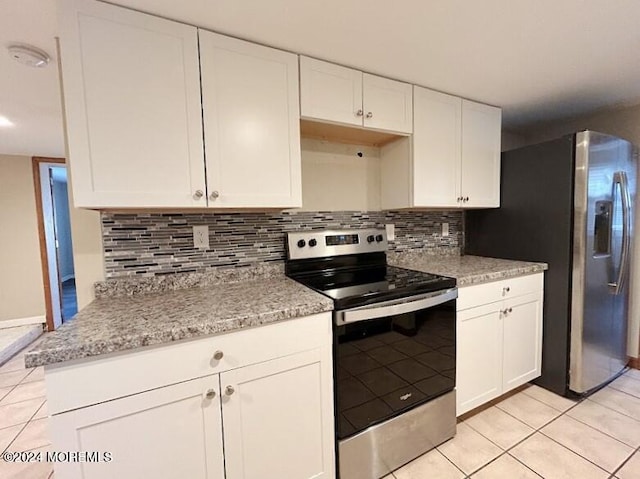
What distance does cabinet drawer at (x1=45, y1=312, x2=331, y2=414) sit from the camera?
84 centimetres

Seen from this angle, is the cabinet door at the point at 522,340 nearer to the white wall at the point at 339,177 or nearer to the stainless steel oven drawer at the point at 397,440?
the stainless steel oven drawer at the point at 397,440

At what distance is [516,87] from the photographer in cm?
183

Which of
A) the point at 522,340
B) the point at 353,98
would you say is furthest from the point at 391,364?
the point at 353,98

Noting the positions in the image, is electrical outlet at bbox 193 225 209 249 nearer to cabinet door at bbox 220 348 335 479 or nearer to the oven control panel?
the oven control panel

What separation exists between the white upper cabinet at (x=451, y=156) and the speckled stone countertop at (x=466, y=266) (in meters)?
0.42

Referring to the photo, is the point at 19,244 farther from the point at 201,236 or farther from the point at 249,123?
the point at 249,123

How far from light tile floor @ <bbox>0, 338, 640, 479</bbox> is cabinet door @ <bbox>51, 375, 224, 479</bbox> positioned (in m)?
0.97

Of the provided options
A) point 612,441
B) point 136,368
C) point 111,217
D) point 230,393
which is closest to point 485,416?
point 612,441

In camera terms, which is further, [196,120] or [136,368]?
[196,120]

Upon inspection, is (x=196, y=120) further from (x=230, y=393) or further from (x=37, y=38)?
(x=230, y=393)

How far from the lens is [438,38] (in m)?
1.32

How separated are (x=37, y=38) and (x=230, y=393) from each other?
5.77 feet

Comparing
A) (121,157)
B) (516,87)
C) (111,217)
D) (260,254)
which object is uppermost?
(516,87)

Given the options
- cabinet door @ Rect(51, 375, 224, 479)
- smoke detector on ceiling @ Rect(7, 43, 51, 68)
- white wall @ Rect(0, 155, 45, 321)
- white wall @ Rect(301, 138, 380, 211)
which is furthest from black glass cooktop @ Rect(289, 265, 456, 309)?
white wall @ Rect(0, 155, 45, 321)
